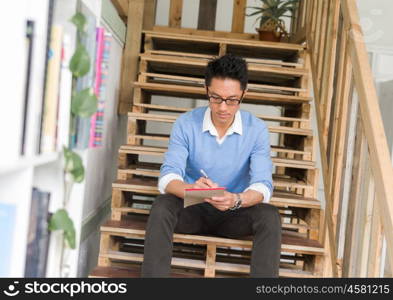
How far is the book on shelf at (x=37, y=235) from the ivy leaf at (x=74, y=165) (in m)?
0.07

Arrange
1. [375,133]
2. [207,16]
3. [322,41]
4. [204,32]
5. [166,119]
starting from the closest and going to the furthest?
1. [375,133]
2. [166,119]
3. [322,41]
4. [204,32]
5. [207,16]

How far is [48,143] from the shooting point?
1.19m

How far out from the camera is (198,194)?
212 centimetres

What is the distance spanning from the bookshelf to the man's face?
40.4 inches

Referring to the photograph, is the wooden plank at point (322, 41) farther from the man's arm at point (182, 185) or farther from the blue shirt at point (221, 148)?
the man's arm at point (182, 185)

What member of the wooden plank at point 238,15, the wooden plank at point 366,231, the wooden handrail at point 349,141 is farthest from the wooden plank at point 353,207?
the wooden plank at point 238,15

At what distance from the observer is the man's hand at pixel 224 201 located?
2250 millimetres

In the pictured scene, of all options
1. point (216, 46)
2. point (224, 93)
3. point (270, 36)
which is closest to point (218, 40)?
point (216, 46)

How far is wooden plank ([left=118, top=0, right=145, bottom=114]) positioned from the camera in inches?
139

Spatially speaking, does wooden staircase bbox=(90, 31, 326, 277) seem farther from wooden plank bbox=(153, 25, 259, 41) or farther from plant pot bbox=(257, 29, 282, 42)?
wooden plank bbox=(153, 25, 259, 41)

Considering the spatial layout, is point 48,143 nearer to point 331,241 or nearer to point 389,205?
point 389,205

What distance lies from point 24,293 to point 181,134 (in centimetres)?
127

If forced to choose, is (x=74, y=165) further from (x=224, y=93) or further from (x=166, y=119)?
(x=166, y=119)

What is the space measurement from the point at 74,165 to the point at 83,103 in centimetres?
14
